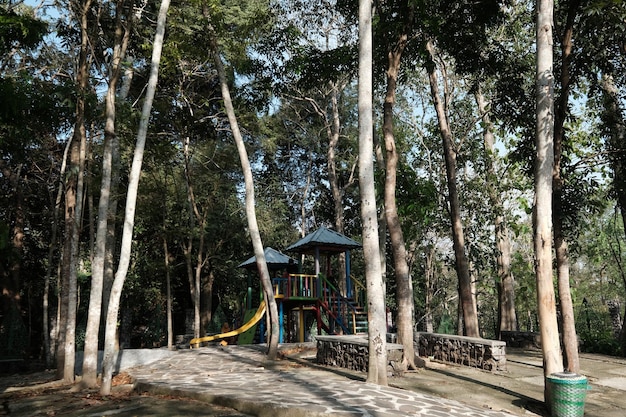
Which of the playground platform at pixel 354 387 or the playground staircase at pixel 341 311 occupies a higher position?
the playground staircase at pixel 341 311

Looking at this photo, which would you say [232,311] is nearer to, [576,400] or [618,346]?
[618,346]

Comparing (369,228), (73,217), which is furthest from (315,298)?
(369,228)

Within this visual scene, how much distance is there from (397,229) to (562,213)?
11.5ft

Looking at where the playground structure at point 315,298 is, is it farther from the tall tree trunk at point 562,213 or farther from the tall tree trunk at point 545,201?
the tall tree trunk at point 545,201

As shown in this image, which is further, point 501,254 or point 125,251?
point 501,254

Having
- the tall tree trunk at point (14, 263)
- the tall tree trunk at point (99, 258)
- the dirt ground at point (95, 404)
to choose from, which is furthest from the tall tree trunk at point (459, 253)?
the tall tree trunk at point (14, 263)

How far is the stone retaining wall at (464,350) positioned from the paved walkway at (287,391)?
11.1 ft

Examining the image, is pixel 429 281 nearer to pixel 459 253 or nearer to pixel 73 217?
pixel 459 253

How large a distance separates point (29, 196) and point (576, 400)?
69.0 feet

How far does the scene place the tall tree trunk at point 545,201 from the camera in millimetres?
7262

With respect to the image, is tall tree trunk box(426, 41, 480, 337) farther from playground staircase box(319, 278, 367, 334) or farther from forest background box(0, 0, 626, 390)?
playground staircase box(319, 278, 367, 334)

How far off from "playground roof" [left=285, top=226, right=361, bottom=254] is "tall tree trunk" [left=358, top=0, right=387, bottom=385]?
8.88 m

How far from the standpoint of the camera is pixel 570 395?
21.8 ft

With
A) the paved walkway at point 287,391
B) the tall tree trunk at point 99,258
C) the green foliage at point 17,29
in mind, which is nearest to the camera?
the paved walkway at point 287,391
